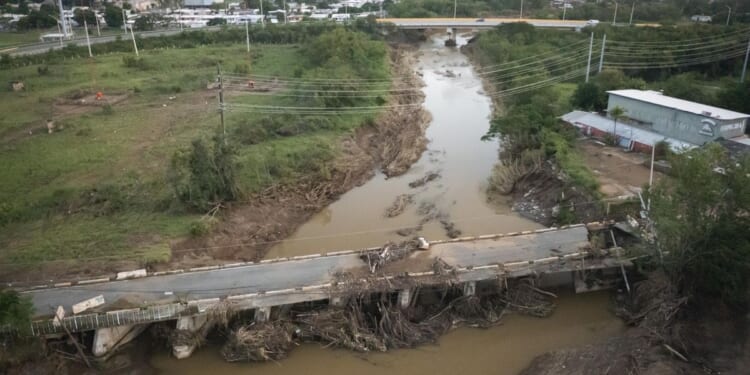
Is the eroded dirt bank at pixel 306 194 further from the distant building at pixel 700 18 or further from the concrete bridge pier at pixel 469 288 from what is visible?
the distant building at pixel 700 18

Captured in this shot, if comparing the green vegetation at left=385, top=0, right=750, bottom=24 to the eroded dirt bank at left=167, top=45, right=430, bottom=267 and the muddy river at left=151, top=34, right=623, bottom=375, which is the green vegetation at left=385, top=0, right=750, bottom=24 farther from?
the eroded dirt bank at left=167, top=45, right=430, bottom=267

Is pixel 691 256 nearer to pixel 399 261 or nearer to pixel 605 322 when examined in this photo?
pixel 605 322

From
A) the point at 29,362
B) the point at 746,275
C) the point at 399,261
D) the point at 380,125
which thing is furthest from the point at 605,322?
the point at 380,125

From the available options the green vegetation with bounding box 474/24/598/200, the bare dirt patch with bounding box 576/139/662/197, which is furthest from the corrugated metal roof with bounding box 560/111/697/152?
the green vegetation with bounding box 474/24/598/200

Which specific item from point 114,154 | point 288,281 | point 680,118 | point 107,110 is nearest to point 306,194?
point 288,281

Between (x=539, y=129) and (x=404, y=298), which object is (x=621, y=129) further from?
(x=404, y=298)

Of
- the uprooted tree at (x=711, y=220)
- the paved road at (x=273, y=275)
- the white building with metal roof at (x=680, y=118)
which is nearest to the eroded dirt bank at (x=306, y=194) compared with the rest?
the paved road at (x=273, y=275)
